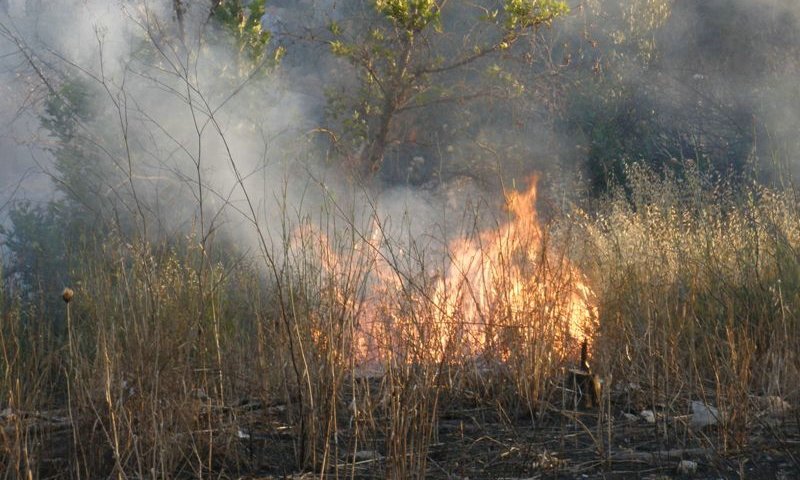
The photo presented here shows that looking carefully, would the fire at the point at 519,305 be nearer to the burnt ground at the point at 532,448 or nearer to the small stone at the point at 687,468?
the burnt ground at the point at 532,448

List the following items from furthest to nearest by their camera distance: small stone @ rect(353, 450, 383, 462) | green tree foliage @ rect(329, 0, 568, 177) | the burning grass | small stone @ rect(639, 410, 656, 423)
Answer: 1. green tree foliage @ rect(329, 0, 568, 177)
2. small stone @ rect(639, 410, 656, 423)
3. small stone @ rect(353, 450, 383, 462)
4. the burning grass

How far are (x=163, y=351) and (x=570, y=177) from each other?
8974mm

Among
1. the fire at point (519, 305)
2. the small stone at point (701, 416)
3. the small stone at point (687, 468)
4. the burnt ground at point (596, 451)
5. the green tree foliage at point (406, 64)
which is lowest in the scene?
the small stone at point (687, 468)

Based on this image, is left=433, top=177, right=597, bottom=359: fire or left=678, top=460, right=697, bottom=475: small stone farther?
left=433, top=177, right=597, bottom=359: fire

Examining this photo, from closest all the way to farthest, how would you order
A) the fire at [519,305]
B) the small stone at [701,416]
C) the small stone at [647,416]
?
the small stone at [701,416]
the small stone at [647,416]
the fire at [519,305]

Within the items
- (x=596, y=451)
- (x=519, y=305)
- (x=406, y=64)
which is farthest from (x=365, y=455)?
(x=406, y=64)

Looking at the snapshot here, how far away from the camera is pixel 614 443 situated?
11.2 feet

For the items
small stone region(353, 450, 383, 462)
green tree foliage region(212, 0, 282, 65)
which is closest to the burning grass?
small stone region(353, 450, 383, 462)

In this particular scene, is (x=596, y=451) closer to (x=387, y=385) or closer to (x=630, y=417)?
(x=630, y=417)

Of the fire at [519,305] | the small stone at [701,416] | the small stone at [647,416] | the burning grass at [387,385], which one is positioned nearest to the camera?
the burning grass at [387,385]

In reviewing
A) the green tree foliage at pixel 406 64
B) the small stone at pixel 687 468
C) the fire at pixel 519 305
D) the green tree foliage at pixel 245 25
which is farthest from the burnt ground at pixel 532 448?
the green tree foliage at pixel 245 25

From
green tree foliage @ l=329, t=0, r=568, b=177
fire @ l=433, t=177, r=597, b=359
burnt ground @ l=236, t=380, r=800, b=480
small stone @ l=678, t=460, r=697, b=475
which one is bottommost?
small stone @ l=678, t=460, r=697, b=475

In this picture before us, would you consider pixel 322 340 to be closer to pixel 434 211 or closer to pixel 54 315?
pixel 54 315

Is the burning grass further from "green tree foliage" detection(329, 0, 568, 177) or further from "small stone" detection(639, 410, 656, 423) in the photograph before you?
"green tree foliage" detection(329, 0, 568, 177)
